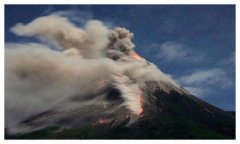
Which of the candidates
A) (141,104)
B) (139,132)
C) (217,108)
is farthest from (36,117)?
(217,108)

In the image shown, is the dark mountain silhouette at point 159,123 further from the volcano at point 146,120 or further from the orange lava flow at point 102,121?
the orange lava flow at point 102,121

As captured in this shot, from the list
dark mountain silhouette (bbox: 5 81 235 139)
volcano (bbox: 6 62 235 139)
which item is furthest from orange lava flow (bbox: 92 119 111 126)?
dark mountain silhouette (bbox: 5 81 235 139)

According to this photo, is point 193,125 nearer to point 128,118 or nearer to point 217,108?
point 128,118

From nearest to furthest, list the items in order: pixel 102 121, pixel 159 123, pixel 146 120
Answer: pixel 159 123 < pixel 146 120 < pixel 102 121

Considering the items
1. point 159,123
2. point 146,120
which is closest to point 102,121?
point 146,120

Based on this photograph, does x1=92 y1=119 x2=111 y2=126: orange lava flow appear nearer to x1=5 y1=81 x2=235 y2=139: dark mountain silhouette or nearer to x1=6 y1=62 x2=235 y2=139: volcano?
x1=6 y1=62 x2=235 y2=139: volcano

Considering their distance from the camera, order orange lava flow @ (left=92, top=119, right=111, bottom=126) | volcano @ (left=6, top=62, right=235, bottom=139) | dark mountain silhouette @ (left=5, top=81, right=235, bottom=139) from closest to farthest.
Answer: dark mountain silhouette @ (left=5, top=81, right=235, bottom=139) < volcano @ (left=6, top=62, right=235, bottom=139) < orange lava flow @ (left=92, top=119, right=111, bottom=126)

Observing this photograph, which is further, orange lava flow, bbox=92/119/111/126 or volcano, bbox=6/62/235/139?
orange lava flow, bbox=92/119/111/126

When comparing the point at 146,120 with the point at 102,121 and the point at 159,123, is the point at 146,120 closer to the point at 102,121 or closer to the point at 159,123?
the point at 159,123

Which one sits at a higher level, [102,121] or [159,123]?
[102,121]

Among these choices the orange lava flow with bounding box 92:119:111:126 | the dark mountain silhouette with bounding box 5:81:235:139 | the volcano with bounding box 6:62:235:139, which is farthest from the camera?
the orange lava flow with bounding box 92:119:111:126
